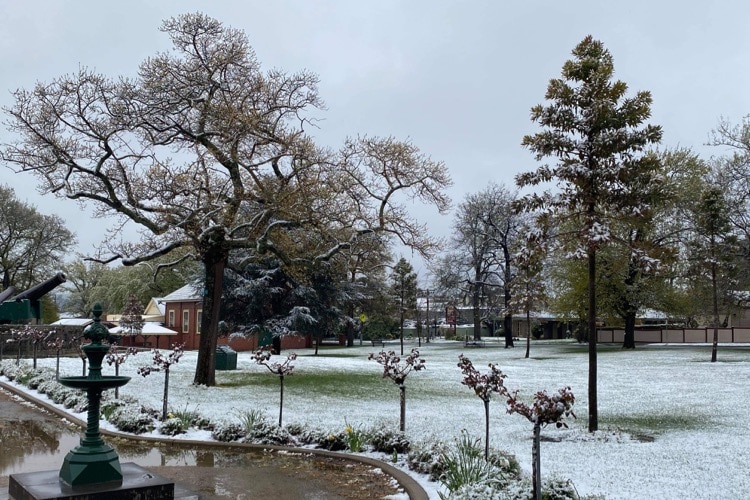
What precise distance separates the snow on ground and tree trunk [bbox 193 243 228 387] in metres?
0.76

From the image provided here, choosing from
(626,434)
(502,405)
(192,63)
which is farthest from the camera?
(192,63)

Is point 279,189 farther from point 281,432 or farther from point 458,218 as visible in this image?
point 458,218

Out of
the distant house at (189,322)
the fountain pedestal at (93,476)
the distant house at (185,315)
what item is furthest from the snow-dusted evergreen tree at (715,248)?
the distant house at (185,315)

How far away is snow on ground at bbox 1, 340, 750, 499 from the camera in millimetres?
8117

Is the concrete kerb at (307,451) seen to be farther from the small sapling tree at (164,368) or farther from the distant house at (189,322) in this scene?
the distant house at (189,322)

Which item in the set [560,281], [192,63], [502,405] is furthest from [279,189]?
[560,281]

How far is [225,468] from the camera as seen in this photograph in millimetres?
8883

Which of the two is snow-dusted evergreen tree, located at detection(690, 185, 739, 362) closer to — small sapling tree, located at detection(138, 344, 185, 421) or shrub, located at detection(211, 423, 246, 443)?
small sapling tree, located at detection(138, 344, 185, 421)

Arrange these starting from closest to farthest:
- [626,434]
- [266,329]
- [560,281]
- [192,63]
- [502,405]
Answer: [626,434] → [502,405] → [192,63] → [266,329] → [560,281]

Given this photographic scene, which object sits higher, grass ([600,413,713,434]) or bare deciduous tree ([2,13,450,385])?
bare deciduous tree ([2,13,450,385])

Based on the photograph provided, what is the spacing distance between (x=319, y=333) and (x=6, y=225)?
27.1m

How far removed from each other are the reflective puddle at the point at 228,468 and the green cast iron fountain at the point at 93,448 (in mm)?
1032

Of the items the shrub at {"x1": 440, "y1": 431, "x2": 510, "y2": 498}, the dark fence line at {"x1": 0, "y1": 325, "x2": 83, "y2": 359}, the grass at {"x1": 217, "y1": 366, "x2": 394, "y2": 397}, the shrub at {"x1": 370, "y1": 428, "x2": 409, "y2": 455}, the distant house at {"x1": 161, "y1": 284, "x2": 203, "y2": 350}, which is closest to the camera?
the shrub at {"x1": 440, "y1": 431, "x2": 510, "y2": 498}

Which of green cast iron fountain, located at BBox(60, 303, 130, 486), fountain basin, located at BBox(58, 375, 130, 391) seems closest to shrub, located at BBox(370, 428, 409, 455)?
green cast iron fountain, located at BBox(60, 303, 130, 486)
